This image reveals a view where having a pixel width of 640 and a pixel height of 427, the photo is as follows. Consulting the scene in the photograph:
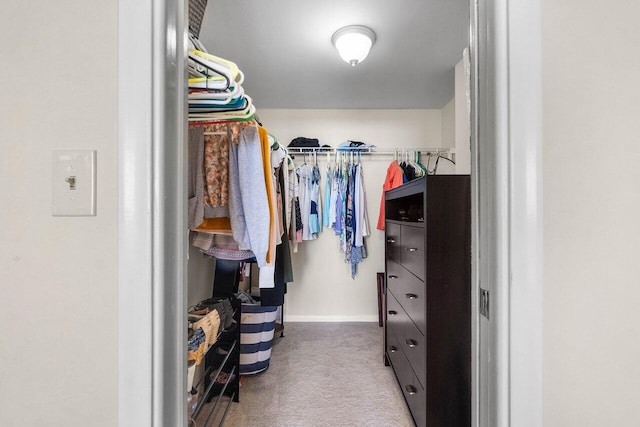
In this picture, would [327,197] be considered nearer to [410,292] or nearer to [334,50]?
[334,50]

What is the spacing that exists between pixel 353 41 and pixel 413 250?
1320mm

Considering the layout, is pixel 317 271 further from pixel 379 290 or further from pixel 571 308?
pixel 571 308

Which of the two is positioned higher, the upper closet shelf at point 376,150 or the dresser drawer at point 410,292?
the upper closet shelf at point 376,150

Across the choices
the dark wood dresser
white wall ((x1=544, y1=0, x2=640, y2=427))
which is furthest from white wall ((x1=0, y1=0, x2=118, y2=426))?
the dark wood dresser

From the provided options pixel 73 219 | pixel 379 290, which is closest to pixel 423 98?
pixel 379 290

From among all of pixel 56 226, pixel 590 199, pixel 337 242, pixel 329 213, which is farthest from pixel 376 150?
pixel 56 226

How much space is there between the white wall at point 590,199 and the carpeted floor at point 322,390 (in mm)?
1373

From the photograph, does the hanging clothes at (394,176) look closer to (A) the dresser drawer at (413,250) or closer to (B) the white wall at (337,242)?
(B) the white wall at (337,242)

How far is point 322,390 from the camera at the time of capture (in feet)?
6.38

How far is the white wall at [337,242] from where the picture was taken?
3.23m

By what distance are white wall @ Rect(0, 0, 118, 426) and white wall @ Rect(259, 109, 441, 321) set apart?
2.72 m

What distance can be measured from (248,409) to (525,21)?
2.08 meters

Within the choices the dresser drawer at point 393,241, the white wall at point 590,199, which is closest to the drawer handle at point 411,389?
the dresser drawer at point 393,241

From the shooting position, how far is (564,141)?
0.56 meters
